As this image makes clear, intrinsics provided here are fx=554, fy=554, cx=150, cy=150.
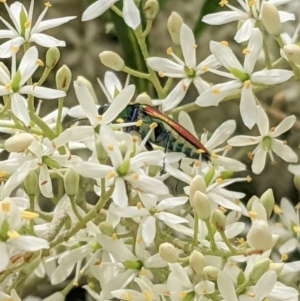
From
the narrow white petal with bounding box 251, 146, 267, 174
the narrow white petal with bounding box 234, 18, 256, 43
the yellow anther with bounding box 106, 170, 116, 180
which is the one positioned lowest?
the narrow white petal with bounding box 251, 146, 267, 174

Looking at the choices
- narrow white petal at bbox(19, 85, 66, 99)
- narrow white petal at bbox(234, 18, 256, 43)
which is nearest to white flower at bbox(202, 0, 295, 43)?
narrow white petal at bbox(234, 18, 256, 43)

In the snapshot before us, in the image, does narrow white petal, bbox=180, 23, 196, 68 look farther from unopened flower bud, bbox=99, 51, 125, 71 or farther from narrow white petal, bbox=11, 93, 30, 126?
narrow white petal, bbox=11, 93, 30, 126

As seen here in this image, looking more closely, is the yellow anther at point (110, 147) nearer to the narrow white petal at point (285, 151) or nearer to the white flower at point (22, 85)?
the white flower at point (22, 85)

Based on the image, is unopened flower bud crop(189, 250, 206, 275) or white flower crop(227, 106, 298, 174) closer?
unopened flower bud crop(189, 250, 206, 275)

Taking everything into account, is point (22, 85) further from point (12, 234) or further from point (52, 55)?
point (12, 234)

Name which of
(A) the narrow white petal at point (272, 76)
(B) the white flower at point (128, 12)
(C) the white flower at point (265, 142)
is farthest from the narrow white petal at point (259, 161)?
(B) the white flower at point (128, 12)

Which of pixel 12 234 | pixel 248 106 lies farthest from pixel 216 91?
pixel 12 234

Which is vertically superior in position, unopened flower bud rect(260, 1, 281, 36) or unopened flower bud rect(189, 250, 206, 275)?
unopened flower bud rect(260, 1, 281, 36)

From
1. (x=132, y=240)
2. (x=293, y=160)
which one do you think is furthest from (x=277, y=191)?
(x=132, y=240)

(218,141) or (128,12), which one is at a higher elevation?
(128,12)
